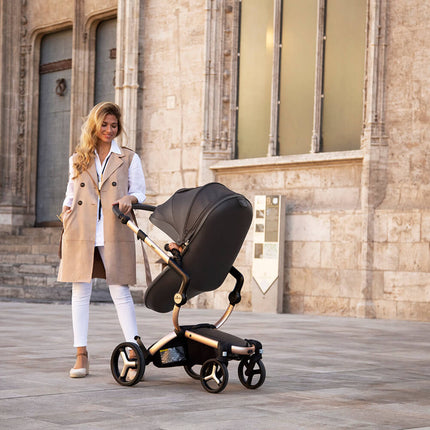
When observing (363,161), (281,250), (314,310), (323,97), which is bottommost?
(314,310)

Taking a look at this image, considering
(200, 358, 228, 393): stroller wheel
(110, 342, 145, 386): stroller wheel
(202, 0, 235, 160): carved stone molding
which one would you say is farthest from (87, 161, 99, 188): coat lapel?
(202, 0, 235, 160): carved stone molding

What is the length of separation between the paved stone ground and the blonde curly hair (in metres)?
1.40

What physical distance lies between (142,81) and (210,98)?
1.76m

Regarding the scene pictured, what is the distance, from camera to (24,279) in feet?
54.5

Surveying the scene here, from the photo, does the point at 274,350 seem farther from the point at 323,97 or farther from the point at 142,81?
the point at 142,81

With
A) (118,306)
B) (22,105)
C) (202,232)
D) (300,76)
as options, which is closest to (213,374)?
(202,232)

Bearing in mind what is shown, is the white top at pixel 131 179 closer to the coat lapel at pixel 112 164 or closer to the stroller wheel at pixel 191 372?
the coat lapel at pixel 112 164

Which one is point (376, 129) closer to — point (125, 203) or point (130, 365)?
point (125, 203)

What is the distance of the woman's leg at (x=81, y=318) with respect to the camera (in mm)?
5801

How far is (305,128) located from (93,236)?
893 centimetres

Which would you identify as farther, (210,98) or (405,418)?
(210,98)

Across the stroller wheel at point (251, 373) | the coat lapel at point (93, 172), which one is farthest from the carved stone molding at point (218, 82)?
the stroller wheel at point (251, 373)

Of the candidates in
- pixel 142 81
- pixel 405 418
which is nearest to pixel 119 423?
pixel 405 418

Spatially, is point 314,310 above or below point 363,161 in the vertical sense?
below
